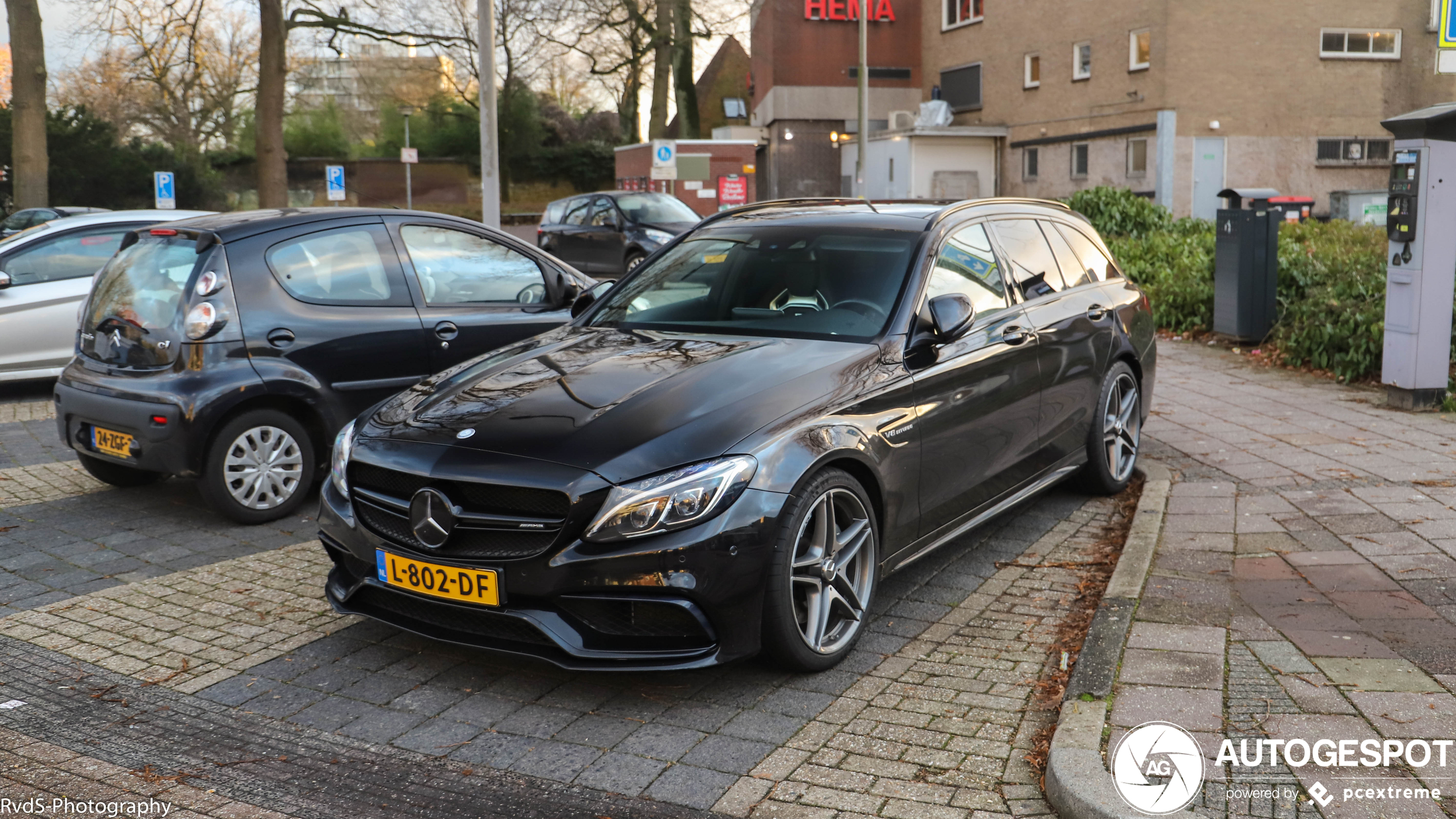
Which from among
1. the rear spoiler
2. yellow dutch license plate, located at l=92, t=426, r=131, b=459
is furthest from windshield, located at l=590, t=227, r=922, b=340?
yellow dutch license plate, located at l=92, t=426, r=131, b=459

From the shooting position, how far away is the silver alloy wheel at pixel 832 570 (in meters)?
4.14

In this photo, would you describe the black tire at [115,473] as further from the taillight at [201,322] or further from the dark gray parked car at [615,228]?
the dark gray parked car at [615,228]

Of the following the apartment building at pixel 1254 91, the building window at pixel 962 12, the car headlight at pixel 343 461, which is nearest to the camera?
the car headlight at pixel 343 461

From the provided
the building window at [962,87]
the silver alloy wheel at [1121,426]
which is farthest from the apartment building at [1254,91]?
the silver alloy wheel at [1121,426]

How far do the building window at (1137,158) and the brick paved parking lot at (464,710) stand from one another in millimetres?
30790

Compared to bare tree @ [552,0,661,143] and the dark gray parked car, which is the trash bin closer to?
the dark gray parked car

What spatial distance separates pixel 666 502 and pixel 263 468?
329 centimetres

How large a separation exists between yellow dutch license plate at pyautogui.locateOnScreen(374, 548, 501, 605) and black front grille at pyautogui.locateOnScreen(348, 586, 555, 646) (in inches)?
1.5

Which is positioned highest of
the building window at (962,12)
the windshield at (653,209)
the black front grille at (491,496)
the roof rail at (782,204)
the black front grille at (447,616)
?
the building window at (962,12)

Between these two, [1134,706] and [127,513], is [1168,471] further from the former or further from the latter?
[127,513]

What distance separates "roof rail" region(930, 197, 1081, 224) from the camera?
5465 mm

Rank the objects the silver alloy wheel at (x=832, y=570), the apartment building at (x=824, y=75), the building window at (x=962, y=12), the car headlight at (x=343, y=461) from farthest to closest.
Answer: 1. the apartment building at (x=824, y=75)
2. the building window at (x=962, y=12)
3. the car headlight at (x=343, y=461)
4. the silver alloy wheel at (x=832, y=570)

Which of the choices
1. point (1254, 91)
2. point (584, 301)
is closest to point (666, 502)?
point (584, 301)

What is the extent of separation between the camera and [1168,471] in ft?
22.8
